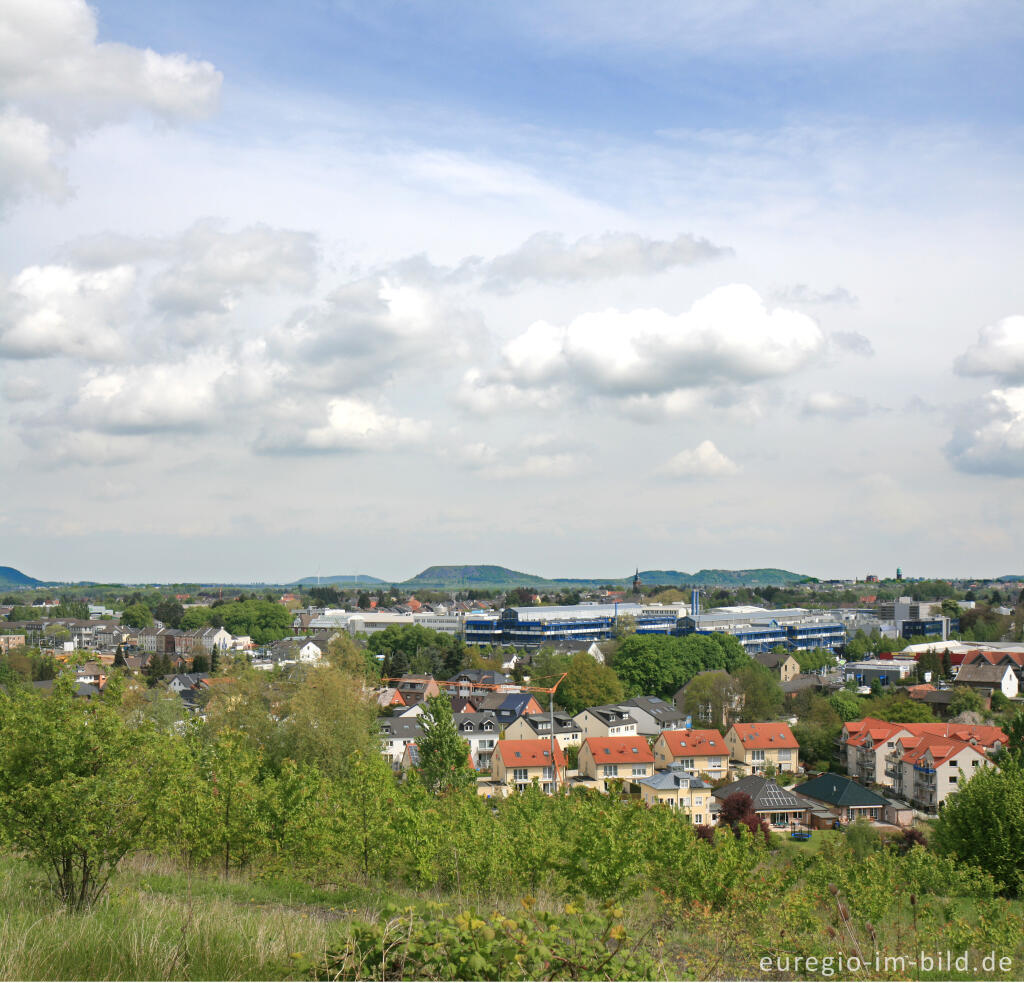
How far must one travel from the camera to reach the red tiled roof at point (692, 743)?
4966 centimetres

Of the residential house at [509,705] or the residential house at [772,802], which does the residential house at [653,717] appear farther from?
the residential house at [772,802]

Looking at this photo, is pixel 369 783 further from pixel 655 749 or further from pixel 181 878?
pixel 655 749

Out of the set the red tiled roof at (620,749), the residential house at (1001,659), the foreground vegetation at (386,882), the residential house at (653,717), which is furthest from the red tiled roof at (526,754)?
the residential house at (1001,659)

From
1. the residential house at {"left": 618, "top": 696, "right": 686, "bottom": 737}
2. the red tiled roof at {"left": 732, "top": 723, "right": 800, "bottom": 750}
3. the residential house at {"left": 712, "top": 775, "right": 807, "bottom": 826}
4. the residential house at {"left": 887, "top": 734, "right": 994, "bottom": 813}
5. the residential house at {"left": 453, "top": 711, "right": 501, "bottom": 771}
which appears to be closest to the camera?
the residential house at {"left": 712, "top": 775, "right": 807, "bottom": 826}

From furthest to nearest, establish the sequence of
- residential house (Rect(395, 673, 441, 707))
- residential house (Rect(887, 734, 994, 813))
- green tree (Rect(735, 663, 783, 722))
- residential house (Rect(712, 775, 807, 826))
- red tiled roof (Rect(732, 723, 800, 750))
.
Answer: residential house (Rect(395, 673, 441, 707))
green tree (Rect(735, 663, 783, 722))
red tiled roof (Rect(732, 723, 800, 750))
residential house (Rect(887, 734, 994, 813))
residential house (Rect(712, 775, 807, 826))

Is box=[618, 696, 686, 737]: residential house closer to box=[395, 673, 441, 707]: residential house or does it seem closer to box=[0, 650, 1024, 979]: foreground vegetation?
box=[395, 673, 441, 707]: residential house

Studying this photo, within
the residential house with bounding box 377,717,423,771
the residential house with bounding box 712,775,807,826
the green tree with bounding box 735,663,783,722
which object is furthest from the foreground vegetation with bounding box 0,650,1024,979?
the green tree with bounding box 735,663,783,722

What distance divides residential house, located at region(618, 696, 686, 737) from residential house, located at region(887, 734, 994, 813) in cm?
1528

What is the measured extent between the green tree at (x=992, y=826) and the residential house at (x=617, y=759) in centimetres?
2493

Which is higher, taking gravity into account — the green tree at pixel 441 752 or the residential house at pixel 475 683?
the green tree at pixel 441 752

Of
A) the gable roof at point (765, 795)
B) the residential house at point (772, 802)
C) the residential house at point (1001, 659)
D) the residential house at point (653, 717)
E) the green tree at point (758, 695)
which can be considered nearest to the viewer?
the residential house at point (772, 802)

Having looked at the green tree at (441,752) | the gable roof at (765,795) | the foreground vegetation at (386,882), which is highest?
the foreground vegetation at (386,882)

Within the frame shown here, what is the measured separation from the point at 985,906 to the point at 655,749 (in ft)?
132

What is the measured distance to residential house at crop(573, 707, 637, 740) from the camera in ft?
186
